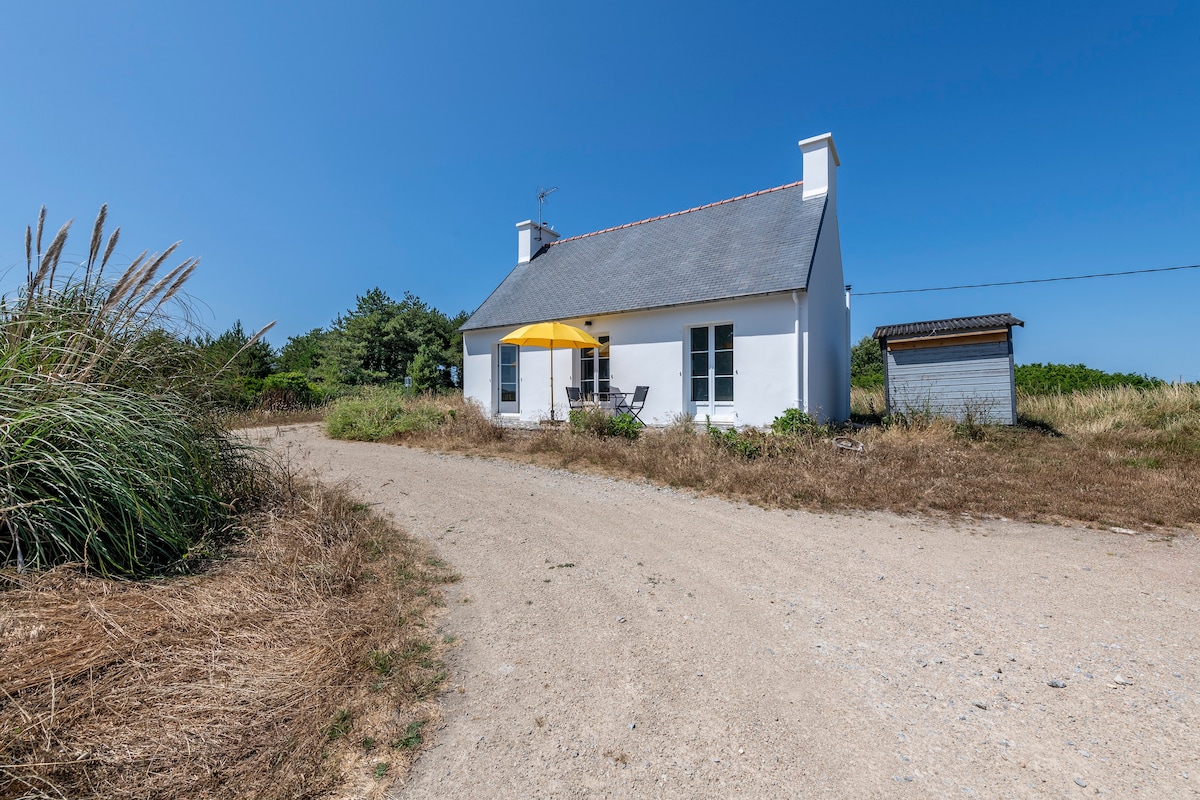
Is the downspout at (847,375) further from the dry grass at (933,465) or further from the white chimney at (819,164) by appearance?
the white chimney at (819,164)

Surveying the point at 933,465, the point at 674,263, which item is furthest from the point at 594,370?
the point at 933,465

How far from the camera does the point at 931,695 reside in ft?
7.00

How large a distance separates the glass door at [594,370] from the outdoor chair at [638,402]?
924 mm

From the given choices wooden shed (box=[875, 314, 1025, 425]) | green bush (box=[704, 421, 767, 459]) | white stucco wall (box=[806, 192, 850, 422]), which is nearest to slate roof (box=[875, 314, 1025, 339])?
wooden shed (box=[875, 314, 1025, 425])

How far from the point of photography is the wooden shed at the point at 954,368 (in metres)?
9.53

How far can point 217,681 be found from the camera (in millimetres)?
2039

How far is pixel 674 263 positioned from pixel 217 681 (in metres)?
10.9

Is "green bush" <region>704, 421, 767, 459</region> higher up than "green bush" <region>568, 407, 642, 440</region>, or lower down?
lower down

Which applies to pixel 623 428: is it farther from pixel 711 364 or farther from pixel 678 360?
pixel 711 364

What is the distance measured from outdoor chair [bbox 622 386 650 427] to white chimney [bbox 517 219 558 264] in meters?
6.98

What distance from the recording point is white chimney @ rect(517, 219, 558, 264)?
15.5m

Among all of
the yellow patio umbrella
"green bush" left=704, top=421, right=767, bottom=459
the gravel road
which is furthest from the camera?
the yellow patio umbrella

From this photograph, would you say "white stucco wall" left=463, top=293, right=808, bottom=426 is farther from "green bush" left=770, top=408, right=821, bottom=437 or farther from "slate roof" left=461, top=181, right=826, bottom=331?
"green bush" left=770, top=408, right=821, bottom=437

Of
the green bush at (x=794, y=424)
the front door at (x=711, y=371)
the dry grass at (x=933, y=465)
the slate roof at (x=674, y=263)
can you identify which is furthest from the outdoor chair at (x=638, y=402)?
the green bush at (x=794, y=424)
